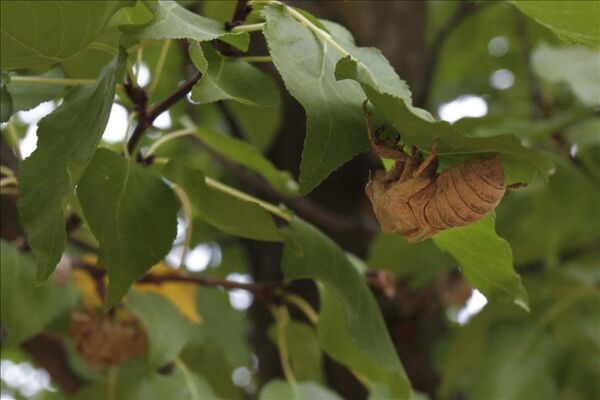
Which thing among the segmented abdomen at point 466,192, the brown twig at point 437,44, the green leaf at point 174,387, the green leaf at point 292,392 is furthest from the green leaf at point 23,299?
the brown twig at point 437,44

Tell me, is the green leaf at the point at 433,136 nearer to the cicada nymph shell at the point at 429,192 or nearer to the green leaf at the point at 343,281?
the cicada nymph shell at the point at 429,192

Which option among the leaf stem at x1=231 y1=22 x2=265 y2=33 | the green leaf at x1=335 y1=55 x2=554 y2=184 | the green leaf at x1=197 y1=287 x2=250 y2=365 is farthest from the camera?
the green leaf at x1=197 y1=287 x2=250 y2=365

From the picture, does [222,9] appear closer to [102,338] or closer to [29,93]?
[29,93]

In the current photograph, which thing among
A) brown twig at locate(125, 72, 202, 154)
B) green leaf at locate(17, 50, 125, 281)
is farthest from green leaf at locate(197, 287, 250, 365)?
green leaf at locate(17, 50, 125, 281)

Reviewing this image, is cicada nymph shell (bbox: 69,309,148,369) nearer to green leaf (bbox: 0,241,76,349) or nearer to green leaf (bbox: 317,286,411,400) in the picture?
green leaf (bbox: 0,241,76,349)

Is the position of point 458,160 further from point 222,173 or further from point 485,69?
point 485,69

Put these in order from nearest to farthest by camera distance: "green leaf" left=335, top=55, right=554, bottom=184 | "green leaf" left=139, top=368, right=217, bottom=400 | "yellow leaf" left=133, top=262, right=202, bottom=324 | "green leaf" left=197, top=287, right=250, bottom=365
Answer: "green leaf" left=335, top=55, right=554, bottom=184, "green leaf" left=139, top=368, right=217, bottom=400, "yellow leaf" left=133, top=262, right=202, bottom=324, "green leaf" left=197, top=287, right=250, bottom=365
